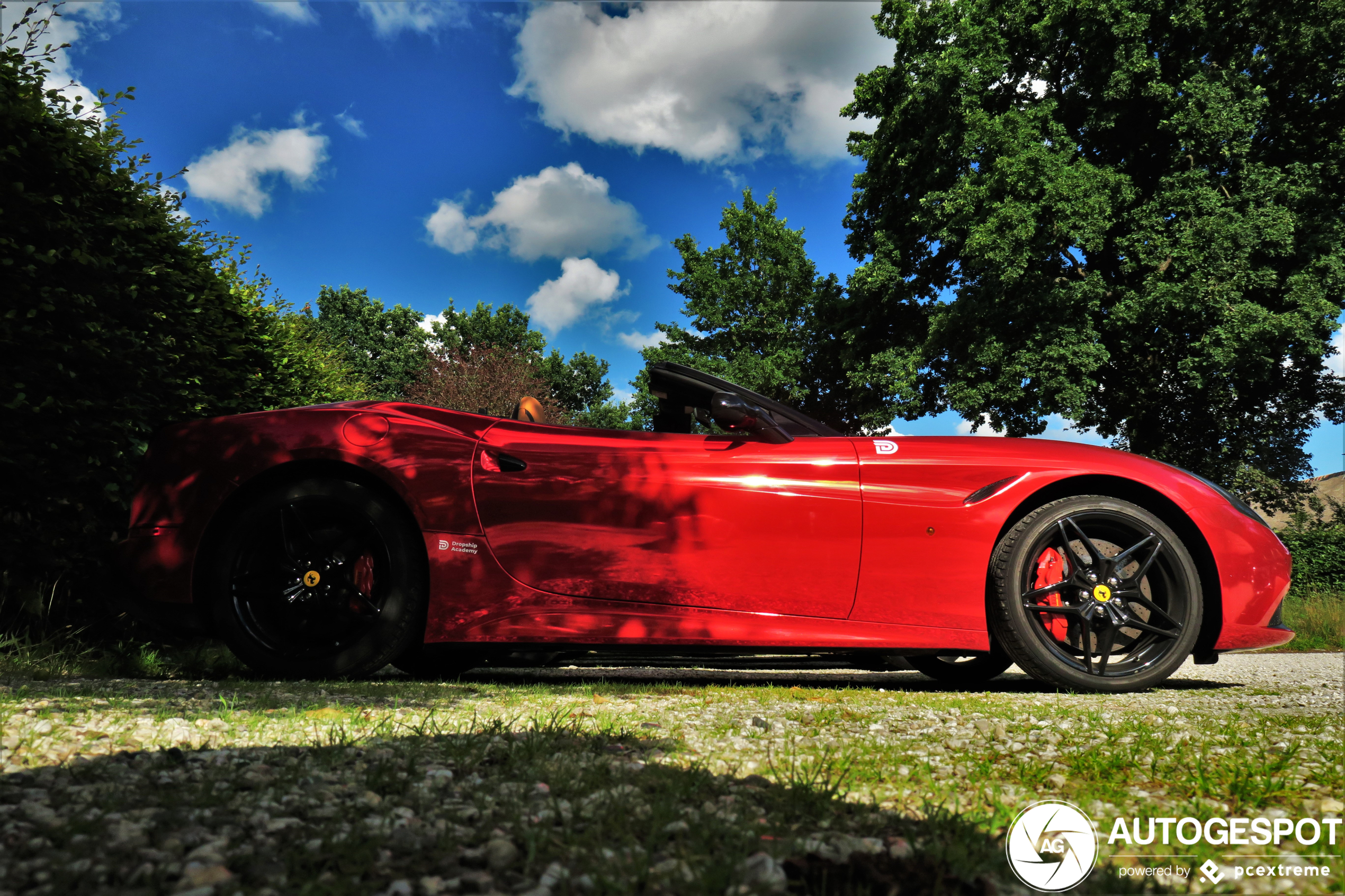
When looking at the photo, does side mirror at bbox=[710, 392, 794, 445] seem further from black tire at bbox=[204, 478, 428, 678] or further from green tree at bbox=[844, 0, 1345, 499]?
green tree at bbox=[844, 0, 1345, 499]

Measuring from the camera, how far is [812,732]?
2.23 m

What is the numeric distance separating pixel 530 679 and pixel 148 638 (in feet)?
7.62

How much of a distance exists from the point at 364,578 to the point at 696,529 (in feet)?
4.75

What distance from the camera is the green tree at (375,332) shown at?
43.5m

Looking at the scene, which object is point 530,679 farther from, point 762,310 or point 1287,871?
point 762,310

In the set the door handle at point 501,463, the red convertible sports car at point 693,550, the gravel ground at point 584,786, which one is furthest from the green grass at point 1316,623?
the door handle at point 501,463

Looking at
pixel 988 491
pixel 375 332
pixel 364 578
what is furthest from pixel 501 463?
pixel 375 332

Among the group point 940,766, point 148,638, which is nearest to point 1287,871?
point 940,766

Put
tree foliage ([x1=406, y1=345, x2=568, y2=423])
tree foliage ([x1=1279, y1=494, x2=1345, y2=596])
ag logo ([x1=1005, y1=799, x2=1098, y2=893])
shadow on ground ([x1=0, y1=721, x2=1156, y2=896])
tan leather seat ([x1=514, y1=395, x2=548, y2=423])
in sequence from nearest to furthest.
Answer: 1. shadow on ground ([x1=0, y1=721, x2=1156, y2=896])
2. ag logo ([x1=1005, y1=799, x2=1098, y2=893])
3. tan leather seat ([x1=514, y1=395, x2=548, y2=423])
4. tree foliage ([x1=1279, y1=494, x2=1345, y2=596])
5. tree foliage ([x1=406, y1=345, x2=568, y2=423])

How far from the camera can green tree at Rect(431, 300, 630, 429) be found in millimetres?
46812

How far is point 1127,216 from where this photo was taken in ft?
48.7

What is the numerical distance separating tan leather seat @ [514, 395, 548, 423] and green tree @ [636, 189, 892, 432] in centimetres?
2007

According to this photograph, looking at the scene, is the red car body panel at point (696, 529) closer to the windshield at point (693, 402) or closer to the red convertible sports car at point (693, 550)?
the red convertible sports car at point (693, 550)

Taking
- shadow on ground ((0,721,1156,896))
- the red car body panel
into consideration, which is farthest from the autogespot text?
the red car body panel
